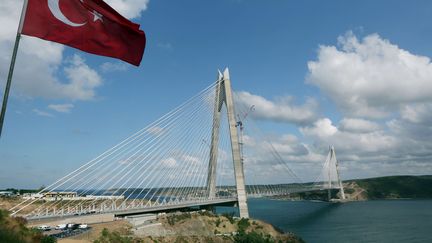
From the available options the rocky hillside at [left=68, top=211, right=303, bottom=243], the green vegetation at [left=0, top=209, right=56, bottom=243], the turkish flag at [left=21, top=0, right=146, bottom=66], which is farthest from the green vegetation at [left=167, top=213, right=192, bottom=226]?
the turkish flag at [left=21, top=0, right=146, bottom=66]

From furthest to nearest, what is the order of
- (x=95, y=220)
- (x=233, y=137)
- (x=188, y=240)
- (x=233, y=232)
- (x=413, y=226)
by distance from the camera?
(x=413, y=226) → (x=233, y=137) → (x=233, y=232) → (x=95, y=220) → (x=188, y=240)

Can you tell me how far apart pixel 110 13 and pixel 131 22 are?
2.49 feet

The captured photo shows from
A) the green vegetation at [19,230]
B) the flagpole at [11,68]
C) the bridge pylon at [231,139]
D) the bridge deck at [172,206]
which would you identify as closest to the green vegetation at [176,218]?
the bridge deck at [172,206]

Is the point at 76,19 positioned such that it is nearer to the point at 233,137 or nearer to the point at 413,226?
the point at 233,137

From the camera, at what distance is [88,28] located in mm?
11273

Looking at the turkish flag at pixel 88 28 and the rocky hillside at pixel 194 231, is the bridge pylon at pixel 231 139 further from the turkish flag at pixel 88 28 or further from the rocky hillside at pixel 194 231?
the turkish flag at pixel 88 28

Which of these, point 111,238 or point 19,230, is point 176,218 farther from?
point 19,230

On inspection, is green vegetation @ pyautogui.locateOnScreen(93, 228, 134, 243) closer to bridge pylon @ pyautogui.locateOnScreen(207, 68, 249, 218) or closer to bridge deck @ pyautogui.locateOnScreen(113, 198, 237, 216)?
bridge deck @ pyautogui.locateOnScreen(113, 198, 237, 216)

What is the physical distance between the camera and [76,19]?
11031 millimetres

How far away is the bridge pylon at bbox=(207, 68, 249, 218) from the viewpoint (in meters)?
55.8

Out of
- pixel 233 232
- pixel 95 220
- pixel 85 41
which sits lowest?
pixel 233 232

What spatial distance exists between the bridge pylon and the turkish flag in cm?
4491

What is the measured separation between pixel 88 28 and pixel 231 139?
46030mm

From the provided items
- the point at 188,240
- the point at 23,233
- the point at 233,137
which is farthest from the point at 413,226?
the point at 23,233
